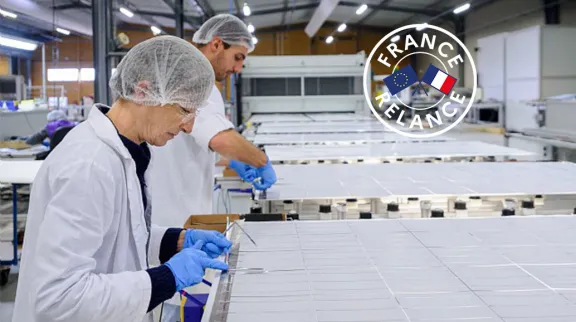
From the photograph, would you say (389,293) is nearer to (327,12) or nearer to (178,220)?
(178,220)

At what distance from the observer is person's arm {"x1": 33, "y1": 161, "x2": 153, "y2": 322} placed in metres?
1.09

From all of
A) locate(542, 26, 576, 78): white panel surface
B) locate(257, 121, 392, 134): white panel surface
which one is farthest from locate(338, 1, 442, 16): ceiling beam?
locate(257, 121, 392, 134): white panel surface

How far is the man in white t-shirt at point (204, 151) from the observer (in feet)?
7.76

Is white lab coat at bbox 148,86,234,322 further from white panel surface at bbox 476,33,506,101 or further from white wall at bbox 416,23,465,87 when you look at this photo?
white wall at bbox 416,23,465,87

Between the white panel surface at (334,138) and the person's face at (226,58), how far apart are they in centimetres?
173

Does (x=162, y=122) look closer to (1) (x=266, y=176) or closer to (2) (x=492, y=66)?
(1) (x=266, y=176)

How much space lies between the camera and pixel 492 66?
27.1 feet

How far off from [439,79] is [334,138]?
95 cm

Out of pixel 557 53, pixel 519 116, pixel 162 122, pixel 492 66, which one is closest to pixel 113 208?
pixel 162 122

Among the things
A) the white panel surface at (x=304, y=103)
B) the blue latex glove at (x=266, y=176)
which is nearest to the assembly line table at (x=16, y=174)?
the blue latex glove at (x=266, y=176)

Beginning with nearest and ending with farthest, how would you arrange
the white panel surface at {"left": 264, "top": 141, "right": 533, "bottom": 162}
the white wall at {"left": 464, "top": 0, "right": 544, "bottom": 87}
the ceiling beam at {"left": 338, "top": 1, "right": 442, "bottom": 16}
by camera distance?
the white panel surface at {"left": 264, "top": 141, "right": 533, "bottom": 162} → the white wall at {"left": 464, "top": 0, "right": 544, "bottom": 87} → the ceiling beam at {"left": 338, "top": 1, "right": 442, "bottom": 16}

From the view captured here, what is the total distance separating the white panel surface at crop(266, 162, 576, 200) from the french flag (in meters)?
1.30

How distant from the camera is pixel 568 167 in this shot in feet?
9.59

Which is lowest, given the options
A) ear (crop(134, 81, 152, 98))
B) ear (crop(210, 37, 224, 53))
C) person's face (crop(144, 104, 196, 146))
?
person's face (crop(144, 104, 196, 146))
